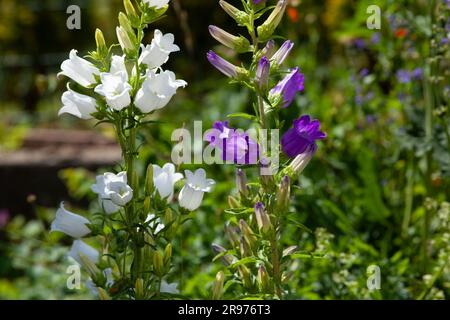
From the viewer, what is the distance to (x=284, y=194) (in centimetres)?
168

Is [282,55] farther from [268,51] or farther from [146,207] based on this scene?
[146,207]

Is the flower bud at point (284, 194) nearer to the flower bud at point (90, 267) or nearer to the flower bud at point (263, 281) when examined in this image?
the flower bud at point (263, 281)

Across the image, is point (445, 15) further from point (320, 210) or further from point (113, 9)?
point (113, 9)

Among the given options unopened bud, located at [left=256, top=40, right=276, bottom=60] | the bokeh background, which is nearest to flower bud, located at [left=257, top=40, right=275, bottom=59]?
unopened bud, located at [left=256, top=40, right=276, bottom=60]

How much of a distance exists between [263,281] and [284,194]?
205 mm

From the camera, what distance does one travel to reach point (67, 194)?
4539mm

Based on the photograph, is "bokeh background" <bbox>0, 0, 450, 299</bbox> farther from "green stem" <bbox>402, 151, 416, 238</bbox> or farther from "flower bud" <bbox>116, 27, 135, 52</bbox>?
"flower bud" <bbox>116, 27, 135, 52</bbox>

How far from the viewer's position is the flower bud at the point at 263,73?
166 cm

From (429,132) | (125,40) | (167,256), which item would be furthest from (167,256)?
(429,132)

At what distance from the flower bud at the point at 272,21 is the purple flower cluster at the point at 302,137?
20 cm

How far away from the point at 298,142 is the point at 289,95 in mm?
109

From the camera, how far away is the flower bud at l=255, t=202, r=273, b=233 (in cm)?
167
